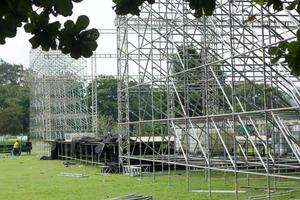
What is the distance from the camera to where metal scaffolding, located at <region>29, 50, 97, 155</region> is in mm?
39594

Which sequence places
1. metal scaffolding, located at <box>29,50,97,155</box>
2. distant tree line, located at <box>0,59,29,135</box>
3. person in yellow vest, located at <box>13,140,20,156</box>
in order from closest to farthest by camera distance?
metal scaffolding, located at <box>29,50,97,155</box> < person in yellow vest, located at <box>13,140,20,156</box> < distant tree line, located at <box>0,59,29,135</box>

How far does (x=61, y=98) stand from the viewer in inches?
1619

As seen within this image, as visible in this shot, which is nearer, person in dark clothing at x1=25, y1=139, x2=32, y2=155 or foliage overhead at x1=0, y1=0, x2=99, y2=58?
foliage overhead at x1=0, y1=0, x2=99, y2=58

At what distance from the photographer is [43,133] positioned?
134ft

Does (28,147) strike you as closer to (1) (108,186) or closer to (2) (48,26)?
(1) (108,186)

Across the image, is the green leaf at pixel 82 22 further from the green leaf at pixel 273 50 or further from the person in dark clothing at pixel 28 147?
the person in dark clothing at pixel 28 147

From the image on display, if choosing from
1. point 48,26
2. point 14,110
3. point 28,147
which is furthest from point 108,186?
point 14,110

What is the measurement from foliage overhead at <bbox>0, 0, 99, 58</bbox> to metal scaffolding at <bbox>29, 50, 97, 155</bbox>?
117 ft

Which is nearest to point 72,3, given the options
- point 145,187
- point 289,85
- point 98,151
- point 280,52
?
point 280,52

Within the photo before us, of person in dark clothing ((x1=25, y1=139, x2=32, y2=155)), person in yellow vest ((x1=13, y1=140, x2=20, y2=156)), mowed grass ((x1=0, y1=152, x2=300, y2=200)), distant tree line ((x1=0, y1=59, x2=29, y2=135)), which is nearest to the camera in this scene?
mowed grass ((x1=0, y1=152, x2=300, y2=200))

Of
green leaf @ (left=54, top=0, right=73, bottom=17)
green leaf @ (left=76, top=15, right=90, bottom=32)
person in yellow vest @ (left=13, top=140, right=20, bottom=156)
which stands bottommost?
person in yellow vest @ (left=13, top=140, right=20, bottom=156)

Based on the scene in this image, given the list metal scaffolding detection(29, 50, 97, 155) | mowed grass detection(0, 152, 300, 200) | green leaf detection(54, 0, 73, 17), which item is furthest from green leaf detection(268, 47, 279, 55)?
metal scaffolding detection(29, 50, 97, 155)

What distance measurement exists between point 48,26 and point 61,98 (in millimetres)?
38837

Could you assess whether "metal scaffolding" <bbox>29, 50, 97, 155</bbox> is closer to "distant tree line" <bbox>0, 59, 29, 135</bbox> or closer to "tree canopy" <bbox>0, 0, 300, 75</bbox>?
"distant tree line" <bbox>0, 59, 29, 135</bbox>
